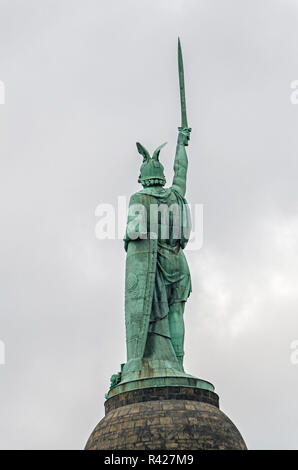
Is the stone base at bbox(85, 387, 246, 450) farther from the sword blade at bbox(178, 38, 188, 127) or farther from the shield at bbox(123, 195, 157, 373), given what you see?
the sword blade at bbox(178, 38, 188, 127)

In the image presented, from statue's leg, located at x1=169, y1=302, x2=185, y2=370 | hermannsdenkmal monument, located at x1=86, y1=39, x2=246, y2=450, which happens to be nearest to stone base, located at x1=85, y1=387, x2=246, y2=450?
hermannsdenkmal monument, located at x1=86, y1=39, x2=246, y2=450

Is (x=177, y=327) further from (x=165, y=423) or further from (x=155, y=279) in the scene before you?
(x=165, y=423)

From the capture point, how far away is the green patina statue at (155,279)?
25.5 meters

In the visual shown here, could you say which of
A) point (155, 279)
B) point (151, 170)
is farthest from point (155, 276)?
point (151, 170)

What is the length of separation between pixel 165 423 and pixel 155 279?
13.6 feet

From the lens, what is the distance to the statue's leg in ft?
85.9

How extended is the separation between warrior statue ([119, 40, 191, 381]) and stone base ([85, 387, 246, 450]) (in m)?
0.81

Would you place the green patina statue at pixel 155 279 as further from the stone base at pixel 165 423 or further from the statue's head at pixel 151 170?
the stone base at pixel 165 423

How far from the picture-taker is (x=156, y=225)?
2659 centimetres

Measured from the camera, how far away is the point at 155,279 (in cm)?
2622

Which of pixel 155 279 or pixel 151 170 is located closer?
pixel 155 279

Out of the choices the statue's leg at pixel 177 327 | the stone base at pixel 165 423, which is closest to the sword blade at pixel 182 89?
the statue's leg at pixel 177 327
